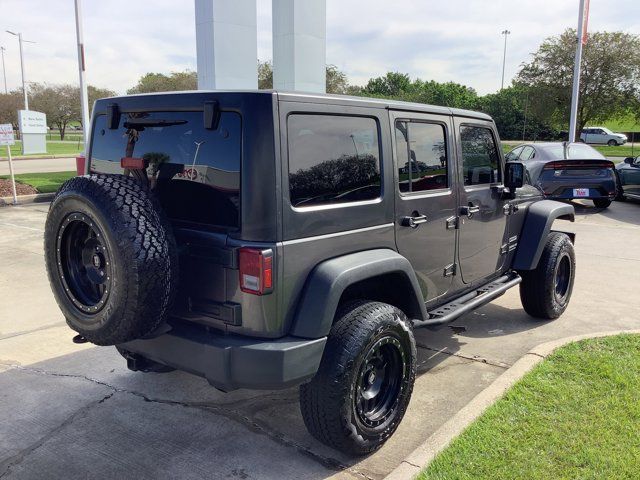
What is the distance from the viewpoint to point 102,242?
8.61 feet

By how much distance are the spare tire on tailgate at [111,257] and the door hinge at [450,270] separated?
2022 millimetres

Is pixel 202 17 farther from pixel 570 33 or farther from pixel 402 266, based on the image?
pixel 570 33

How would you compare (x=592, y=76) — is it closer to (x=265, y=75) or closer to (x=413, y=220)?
(x=265, y=75)

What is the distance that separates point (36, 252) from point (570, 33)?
27212 mm

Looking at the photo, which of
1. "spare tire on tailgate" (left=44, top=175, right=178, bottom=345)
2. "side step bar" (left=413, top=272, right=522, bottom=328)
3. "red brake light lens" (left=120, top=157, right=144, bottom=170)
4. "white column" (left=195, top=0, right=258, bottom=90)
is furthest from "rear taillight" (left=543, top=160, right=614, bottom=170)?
"spare tire on tailgate" (left=44, top=175, right=178, bottom=345)

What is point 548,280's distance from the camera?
5.03m

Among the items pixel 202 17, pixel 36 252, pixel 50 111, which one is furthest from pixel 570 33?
pixel 50 111

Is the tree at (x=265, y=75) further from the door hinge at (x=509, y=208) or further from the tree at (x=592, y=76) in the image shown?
the door hinge at (x=509, y=208)

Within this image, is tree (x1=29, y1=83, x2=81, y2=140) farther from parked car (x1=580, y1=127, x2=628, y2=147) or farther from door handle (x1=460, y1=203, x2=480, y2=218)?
door handle (x1=460, y1=203, x2=480, y2=218)

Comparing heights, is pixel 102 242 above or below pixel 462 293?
above

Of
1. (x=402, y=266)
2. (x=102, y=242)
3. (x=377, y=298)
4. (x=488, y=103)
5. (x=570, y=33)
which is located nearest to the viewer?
(x=102, y=242)

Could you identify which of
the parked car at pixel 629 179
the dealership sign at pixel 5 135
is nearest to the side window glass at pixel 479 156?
the parked car at pixel 629 179

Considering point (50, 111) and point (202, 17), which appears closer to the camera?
point (202, 17)

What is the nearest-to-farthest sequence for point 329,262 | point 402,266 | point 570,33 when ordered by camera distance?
1. point 329,262
2. point 402,266
3. point 570,33
